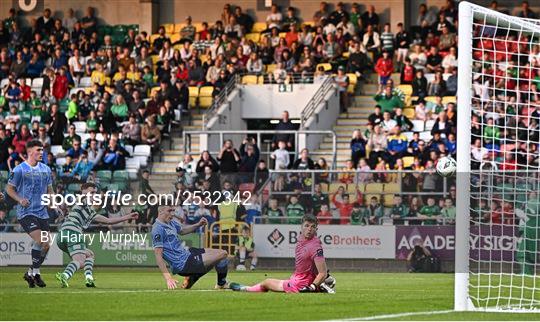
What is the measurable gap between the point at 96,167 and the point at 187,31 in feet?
29.2

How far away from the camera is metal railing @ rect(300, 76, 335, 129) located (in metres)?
33.0

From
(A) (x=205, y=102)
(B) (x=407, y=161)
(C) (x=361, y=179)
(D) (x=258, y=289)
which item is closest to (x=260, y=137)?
(A) (x=205, y=102)

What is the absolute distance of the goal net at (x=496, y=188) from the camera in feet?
46.1

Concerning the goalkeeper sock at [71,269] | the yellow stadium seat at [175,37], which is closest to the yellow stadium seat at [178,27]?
the yellow stadium seat at [175,37]

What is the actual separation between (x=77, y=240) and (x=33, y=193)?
1.46 meters

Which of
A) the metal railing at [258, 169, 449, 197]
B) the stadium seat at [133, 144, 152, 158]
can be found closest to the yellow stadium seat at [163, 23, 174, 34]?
the stadium seat at [133, 144, 152, 158]

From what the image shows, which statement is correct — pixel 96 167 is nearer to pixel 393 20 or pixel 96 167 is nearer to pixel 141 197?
pixel 141 197

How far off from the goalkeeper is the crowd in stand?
253 cm

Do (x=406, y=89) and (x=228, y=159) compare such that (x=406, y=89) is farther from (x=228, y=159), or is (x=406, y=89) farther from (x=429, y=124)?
(x=228, y=159)

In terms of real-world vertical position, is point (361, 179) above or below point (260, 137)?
below

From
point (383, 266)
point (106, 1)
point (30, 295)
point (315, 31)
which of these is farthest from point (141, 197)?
point (106, 1)

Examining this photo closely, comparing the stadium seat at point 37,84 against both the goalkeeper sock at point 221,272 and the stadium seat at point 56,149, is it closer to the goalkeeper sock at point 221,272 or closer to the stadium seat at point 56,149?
the stadium seat at point 56,149

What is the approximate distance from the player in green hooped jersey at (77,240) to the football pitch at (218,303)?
0.22m

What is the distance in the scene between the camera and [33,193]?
18422mm
